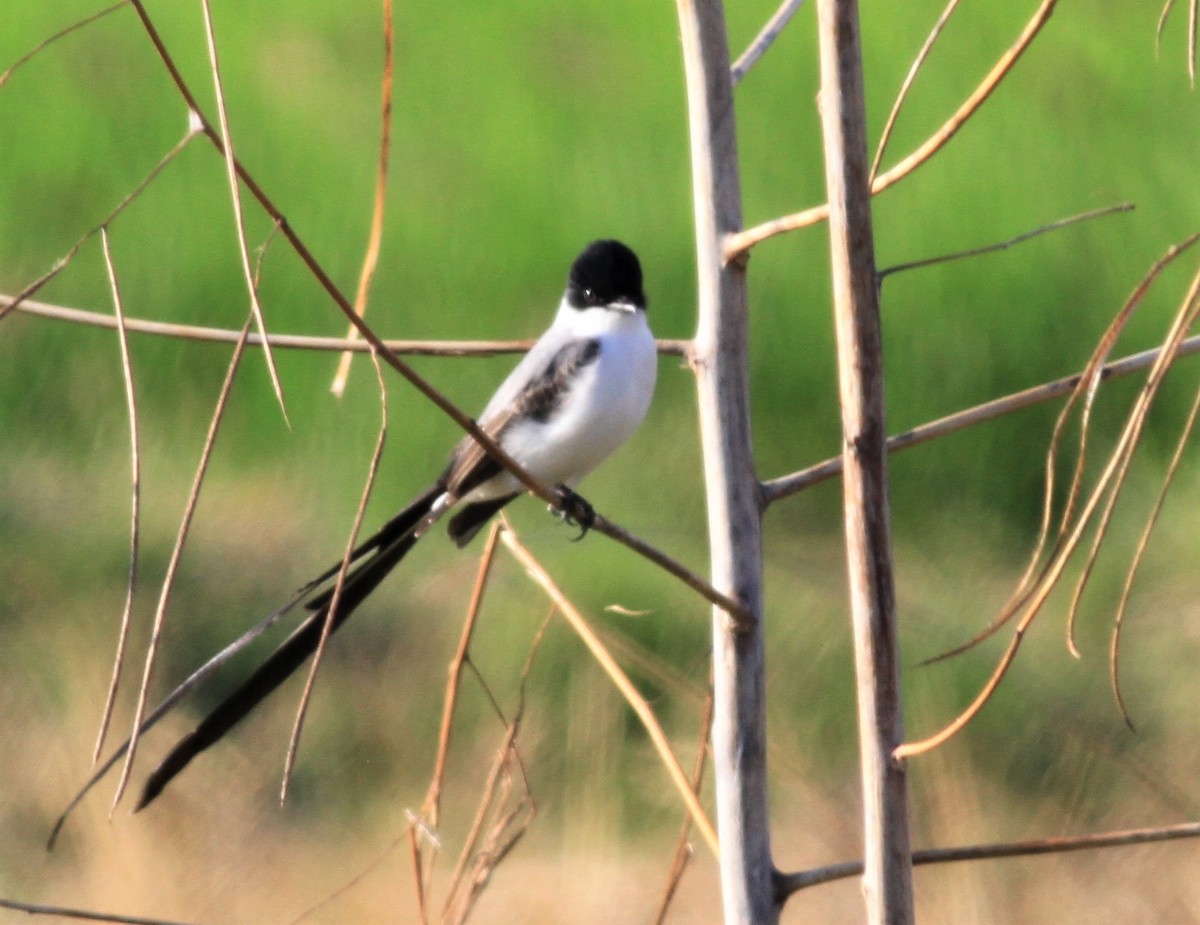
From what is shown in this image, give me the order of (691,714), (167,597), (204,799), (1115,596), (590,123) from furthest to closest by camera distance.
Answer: (590,123), (1115,596), (691,714), (204,799), (167,597)

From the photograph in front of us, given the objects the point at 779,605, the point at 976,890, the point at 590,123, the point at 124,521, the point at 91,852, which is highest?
the point at 590,123

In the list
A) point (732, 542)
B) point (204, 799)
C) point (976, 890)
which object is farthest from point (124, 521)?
point (732, 542)

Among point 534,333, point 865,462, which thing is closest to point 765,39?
point 865,462

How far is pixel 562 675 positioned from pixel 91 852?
87 centimetres

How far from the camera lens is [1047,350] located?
366cm

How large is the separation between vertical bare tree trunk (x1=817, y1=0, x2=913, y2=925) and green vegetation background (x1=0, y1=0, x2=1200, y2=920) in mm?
1630

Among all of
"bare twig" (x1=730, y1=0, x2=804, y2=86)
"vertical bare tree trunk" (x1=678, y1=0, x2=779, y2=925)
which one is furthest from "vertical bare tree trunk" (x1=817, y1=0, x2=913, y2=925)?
"bare twig" (x1=730, y1=0, x2=804, y2=86)

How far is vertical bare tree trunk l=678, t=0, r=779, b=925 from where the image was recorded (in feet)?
3.10

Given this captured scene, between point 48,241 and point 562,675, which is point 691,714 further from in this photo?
point 48,241

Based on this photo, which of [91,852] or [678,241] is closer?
[91,852]

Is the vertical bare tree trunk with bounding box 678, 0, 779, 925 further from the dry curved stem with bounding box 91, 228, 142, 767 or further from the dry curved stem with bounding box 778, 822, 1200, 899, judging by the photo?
the dry curved stem with bounding box 91, 228, 142, 767

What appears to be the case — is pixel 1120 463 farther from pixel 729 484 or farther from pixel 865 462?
pixel 729 484

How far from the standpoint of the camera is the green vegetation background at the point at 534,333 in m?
2.93

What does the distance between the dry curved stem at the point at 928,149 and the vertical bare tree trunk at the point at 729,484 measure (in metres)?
0.03
